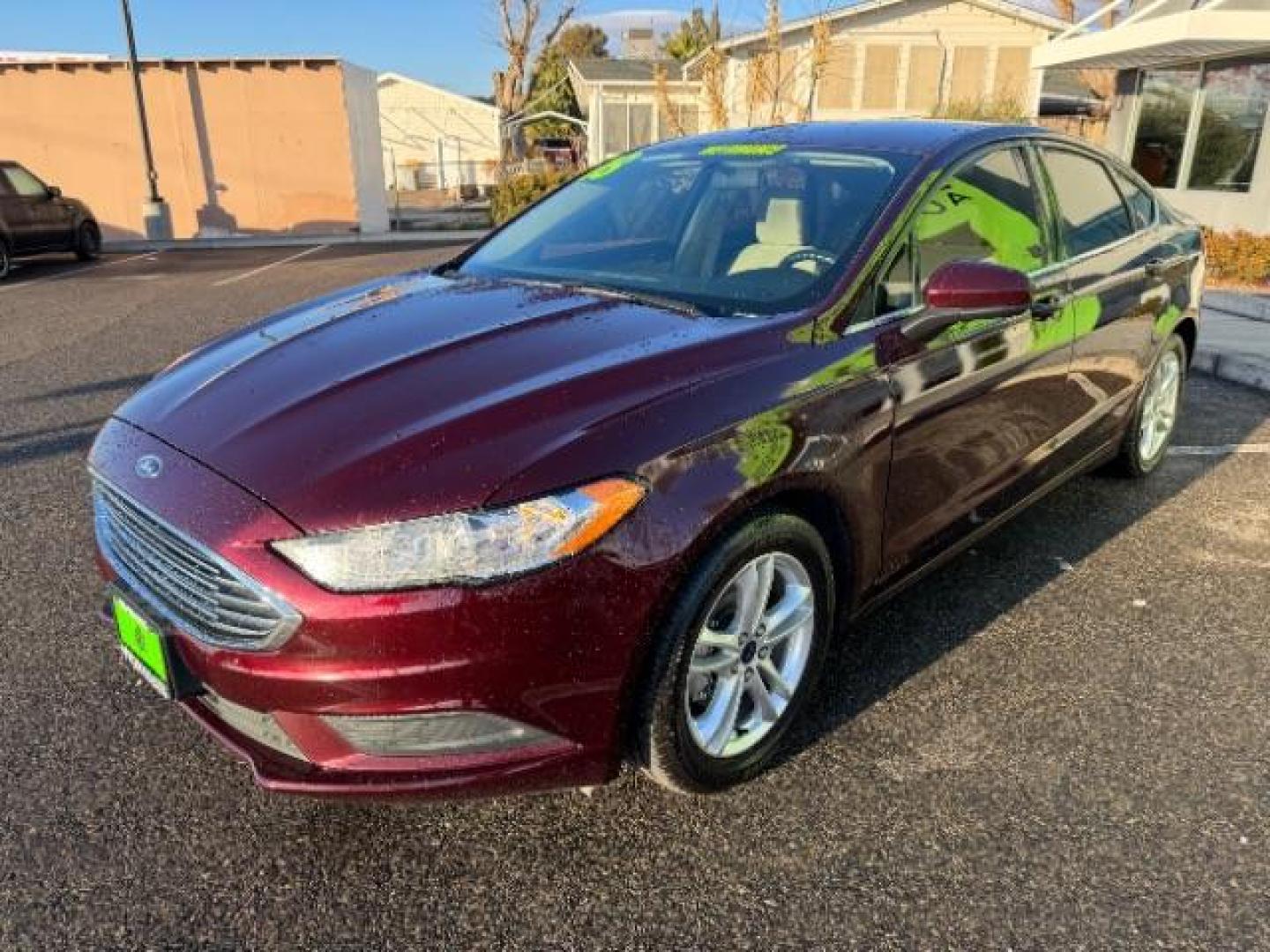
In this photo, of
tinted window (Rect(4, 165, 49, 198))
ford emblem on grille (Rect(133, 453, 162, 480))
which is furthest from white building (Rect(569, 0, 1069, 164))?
ford emblem on grille (Rect(133, 453, 162, 480))

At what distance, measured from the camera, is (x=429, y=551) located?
5.92 ft

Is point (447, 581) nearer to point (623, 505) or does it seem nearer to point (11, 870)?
point (623, 505)

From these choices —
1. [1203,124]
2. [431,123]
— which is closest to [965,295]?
[1203,124]

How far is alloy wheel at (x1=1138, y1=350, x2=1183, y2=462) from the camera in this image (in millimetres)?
4352

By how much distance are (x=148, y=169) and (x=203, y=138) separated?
181 cm

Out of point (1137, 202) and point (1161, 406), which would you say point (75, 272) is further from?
point (1161, 406)

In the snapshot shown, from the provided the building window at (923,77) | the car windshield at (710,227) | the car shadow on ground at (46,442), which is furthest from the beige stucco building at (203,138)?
the car windshield at (710,227)

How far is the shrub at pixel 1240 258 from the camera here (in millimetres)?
10172

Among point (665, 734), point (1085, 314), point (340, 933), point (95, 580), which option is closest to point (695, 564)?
point (665, 734)

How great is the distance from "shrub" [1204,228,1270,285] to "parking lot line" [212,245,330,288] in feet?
39.2

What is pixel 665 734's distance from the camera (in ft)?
6.97

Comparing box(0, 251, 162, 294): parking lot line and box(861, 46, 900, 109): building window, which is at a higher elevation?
box(861, 46, 900, 109): building window

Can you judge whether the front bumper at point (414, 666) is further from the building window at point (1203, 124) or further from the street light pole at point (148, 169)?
the street light pole at point (148, 169)

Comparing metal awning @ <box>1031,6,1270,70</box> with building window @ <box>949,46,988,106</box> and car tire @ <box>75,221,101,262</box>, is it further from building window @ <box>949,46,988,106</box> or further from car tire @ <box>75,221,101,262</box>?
car tire @ <box>75,221,101,262</box>
